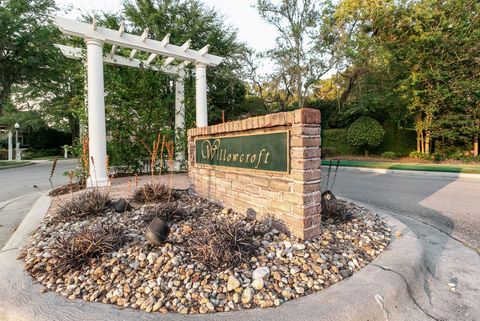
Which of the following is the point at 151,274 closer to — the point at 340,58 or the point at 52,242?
the point at 52,242

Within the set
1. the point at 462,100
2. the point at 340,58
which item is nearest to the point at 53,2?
the point at 340,58

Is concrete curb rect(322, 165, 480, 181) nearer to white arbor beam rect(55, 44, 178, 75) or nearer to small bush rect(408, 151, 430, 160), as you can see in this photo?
small bush rect(408, 151, 430, 160)

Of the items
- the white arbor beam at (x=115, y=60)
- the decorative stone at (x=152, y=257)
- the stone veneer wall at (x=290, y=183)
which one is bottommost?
the decorative stone at (x=152, y=257)

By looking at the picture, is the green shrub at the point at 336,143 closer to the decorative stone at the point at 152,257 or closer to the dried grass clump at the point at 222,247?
the dried grass clump at the point at 222,247

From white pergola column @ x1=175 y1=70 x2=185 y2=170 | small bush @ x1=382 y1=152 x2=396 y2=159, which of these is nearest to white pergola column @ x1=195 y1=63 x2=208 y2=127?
white pergola column @ x1=175 y1=70 x2=185 y2=170

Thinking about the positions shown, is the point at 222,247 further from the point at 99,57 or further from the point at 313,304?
the point at 99,57

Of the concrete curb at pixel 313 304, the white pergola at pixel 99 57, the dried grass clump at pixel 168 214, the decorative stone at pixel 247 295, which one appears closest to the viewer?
the concrete curb at pixel 313 304

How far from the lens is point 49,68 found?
48.5 feet

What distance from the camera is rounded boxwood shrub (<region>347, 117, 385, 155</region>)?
44.6 feet

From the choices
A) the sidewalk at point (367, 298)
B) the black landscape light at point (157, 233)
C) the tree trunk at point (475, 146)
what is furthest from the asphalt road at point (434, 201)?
the tree trunk at point (475, 146)

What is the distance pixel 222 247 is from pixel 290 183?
0.89 m

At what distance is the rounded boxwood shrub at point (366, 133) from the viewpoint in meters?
13.6

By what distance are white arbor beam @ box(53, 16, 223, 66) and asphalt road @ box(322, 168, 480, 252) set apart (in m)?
5.03

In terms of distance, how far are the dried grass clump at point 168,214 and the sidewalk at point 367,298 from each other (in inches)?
47.8
